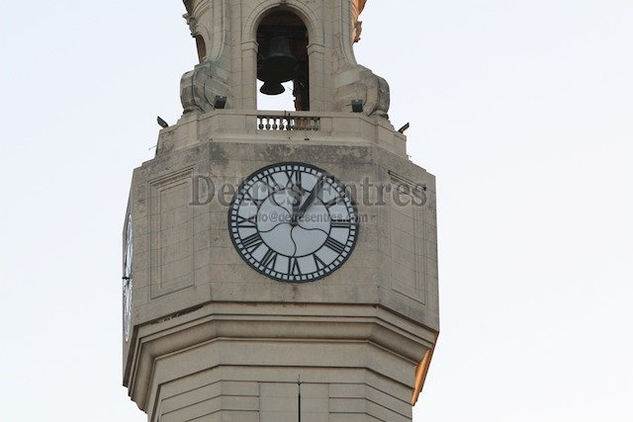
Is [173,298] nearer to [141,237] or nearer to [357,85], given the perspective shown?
[141,237]

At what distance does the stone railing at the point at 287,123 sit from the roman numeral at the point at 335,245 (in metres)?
2.56

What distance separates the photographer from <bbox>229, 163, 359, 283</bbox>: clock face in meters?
67.2

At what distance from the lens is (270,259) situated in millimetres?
67188

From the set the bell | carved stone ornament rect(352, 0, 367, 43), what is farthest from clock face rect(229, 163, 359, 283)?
carved stone ornament rect(352, 0, 367, 43)

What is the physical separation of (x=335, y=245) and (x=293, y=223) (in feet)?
2.99

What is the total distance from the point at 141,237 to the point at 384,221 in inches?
186

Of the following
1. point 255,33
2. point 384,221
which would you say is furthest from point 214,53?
point 384,221

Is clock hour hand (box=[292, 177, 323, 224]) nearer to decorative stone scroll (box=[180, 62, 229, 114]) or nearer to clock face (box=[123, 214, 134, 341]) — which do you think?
decorative stone scroll (box=[180, 62, 229, 114])

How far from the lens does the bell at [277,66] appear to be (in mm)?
71375

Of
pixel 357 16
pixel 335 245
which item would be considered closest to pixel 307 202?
pixel 335 245

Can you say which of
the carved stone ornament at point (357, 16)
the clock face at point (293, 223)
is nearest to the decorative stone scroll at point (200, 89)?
the clock face at point (293, 223)

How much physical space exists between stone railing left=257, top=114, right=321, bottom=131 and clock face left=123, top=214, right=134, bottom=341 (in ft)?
10.5

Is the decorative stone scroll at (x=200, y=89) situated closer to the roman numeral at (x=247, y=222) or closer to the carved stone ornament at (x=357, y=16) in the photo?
the roman numeral at (x=247, y=222)

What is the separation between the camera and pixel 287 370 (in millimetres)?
66938
